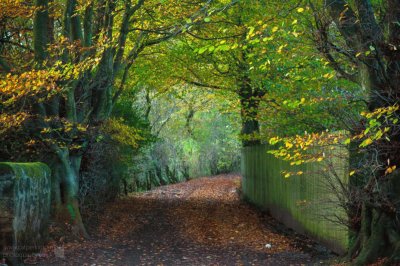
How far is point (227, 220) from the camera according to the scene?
47.0 ft

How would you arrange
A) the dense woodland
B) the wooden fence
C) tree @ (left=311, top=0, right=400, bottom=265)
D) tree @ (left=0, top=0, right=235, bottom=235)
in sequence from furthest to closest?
1. tree @ (left=0, top=0, right=235, bottom=235)
2. the wooden fence
3. the dense woodland
4. tree @ (left=311, top=0, right=400, bottom=265)

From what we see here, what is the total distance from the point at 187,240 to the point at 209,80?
10011 mm

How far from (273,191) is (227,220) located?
1775mm

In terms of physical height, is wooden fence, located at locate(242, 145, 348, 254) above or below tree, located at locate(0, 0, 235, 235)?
below

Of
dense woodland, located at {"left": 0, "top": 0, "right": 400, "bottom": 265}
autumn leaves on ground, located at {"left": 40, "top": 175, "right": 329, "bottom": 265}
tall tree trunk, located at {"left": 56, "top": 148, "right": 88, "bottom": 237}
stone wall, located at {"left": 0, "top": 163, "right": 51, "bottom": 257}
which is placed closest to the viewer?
dense woodland, located at {"left": 0, "top": 0, "right": 400, "bottom": 265}

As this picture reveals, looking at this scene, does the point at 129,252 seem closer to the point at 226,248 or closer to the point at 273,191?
the point at 226,248

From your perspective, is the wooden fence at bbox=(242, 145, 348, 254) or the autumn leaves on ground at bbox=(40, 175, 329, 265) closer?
the wooden fence at bbox=(242, 145, 348, 254)

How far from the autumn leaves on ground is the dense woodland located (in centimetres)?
102

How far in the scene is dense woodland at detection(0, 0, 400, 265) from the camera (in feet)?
22.8

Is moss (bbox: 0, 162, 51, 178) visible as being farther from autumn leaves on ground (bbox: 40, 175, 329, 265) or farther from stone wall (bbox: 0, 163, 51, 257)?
autumn leaves on ground (bbox: 40, 175, 329, 265)

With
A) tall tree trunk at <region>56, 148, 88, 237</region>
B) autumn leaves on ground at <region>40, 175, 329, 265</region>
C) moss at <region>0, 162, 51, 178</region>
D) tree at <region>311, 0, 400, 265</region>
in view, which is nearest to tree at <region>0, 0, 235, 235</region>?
tall tree trunk at <region>56, 148, 88, 237</region>

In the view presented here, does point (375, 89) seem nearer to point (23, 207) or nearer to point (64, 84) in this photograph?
point (23, 207)

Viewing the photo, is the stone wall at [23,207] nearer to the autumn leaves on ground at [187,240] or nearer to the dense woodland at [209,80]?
the autumn leaves on ground at [187,240]

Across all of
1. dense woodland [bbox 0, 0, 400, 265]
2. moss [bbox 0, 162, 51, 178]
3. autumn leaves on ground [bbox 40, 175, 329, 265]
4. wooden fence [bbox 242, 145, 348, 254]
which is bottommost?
autumn leaves on ground [bbox 40, 175, 329, 265]
